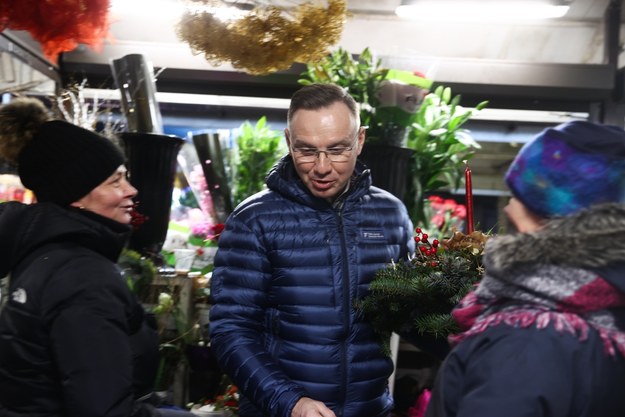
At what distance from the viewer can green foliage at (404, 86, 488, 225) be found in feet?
11.9

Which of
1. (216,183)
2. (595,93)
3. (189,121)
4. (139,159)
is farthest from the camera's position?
(189,121)

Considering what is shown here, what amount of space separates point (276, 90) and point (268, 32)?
205cm

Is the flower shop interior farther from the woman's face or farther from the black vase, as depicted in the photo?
the woman's face

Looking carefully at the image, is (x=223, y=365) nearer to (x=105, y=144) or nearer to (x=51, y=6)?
(x=105, y=144)

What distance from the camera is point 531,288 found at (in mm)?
1193

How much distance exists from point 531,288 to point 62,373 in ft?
3.76

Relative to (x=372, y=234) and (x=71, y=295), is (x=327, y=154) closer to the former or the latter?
(x=372, y=234)

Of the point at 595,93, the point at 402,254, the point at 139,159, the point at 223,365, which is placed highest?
the point at 595,93

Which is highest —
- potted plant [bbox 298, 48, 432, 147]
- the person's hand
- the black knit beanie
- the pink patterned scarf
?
potted plant [bbox 298, 48, 432, 147]

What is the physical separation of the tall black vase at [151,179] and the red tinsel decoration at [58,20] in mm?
1071

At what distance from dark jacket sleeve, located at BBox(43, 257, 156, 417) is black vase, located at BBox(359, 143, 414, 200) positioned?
1804 millimetres

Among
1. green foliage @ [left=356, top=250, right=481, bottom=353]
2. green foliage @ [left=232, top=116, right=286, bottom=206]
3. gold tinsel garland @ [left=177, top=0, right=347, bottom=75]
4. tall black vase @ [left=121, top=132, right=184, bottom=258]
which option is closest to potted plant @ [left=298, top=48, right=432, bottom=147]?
gold tinsel garland @ [left=177, top=0, right=347, bottom=75]

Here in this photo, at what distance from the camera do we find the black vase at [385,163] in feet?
11.1

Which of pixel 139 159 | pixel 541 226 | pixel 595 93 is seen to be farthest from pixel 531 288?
pixel 595 93
